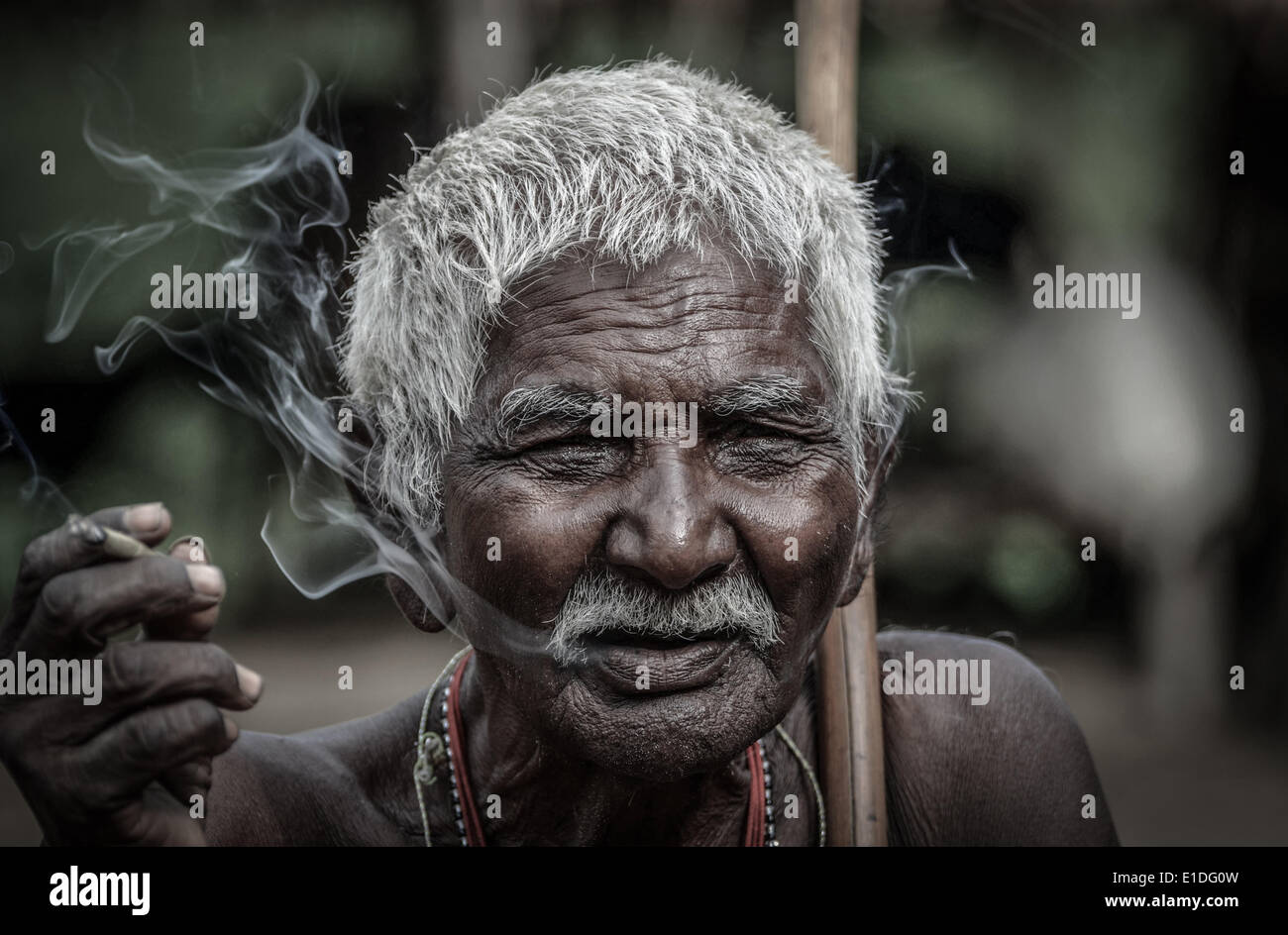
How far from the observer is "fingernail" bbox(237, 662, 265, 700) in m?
1.68

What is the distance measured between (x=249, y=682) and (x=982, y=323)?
8.05 feet

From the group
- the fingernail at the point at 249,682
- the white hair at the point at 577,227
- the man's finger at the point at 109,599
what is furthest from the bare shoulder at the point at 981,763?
the man's finger at the point at 109,599

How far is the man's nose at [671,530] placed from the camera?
5.80 feet

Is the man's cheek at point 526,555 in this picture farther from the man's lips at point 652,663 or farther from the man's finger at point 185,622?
the man's finger at point 185,622

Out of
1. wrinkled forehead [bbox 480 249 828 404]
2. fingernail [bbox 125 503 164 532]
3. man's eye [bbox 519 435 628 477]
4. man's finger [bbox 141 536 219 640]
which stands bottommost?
man's finger [bbox 141 536 219 640]

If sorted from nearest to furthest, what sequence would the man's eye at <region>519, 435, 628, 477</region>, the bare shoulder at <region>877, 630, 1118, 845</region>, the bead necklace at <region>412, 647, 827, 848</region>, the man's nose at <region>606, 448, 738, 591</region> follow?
the man's nose at <region>606, 448, 738, 591</region> < the man's eye at <region>519, 435, 628, 477</region> < the bead necklace at <region>412, 647, 827, 848</region> < the bare shoulder at <region>877, 630, 1118, 845</region>

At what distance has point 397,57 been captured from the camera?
2.91 m

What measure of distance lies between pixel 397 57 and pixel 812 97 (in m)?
1.15

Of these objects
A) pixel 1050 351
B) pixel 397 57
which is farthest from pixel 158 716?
pixel 1050 351

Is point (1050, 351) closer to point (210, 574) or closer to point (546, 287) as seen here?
point (546, 287)

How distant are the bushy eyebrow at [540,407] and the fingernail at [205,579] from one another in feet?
1.80

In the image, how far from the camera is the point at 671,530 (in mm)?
1771

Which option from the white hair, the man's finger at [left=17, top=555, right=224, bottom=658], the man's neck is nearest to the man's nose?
the white hair

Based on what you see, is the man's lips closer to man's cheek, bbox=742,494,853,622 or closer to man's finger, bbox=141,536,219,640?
man's cheek, bbox=742,494,853,622
